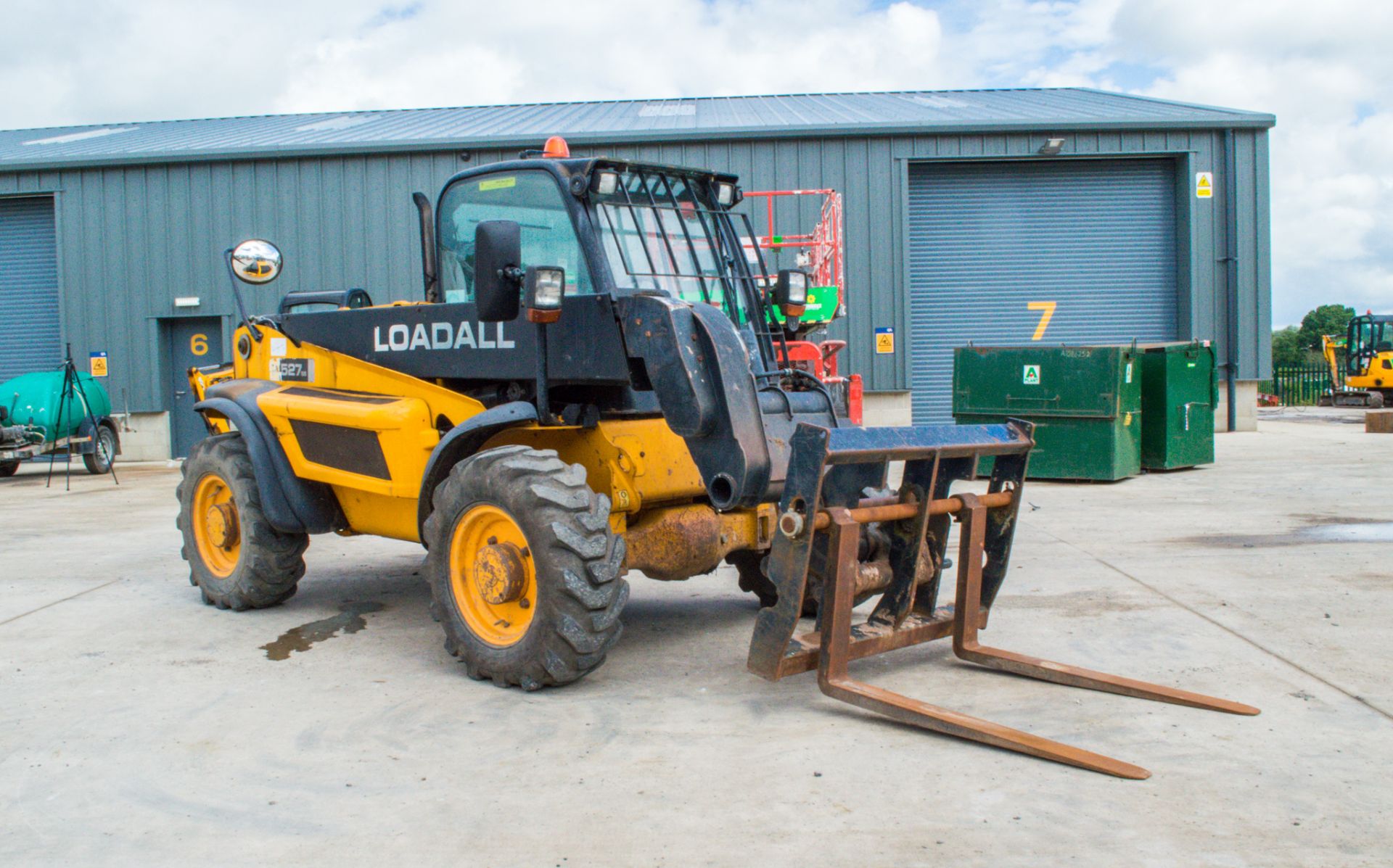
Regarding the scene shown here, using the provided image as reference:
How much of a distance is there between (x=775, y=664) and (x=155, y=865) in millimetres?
2262

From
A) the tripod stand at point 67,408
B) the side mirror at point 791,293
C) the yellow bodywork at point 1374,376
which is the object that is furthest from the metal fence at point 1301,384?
the side mirror at point 791,293

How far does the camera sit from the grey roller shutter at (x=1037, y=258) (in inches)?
789

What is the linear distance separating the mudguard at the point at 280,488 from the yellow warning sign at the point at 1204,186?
17742 millimetres

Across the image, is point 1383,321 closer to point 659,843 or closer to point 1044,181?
point 1044,181

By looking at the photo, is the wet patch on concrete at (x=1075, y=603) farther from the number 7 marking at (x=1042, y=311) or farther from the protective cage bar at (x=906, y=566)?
the number 7 marking at (x=1042, y=311)

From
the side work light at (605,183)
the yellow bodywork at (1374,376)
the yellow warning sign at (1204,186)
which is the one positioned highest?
the yellow warning sign at (1204,186)

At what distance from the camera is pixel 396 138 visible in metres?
19.4

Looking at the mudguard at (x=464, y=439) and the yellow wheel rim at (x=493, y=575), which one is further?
the mudguard at (x=464, y=439)

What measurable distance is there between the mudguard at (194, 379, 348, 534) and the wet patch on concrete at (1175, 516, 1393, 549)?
6235mm

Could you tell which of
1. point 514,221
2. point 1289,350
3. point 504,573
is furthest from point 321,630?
point 1289,350

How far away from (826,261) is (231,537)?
11276mm

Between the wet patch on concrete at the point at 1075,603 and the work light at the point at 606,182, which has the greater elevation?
the work light at the point at 606,182

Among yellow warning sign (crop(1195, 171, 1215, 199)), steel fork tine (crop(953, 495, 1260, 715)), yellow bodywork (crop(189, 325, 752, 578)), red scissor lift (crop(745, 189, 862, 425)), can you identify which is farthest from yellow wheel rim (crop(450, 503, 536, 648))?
yellow warning sign (crop(1195, 171, 1215, 199))

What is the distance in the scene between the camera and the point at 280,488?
6441mm
